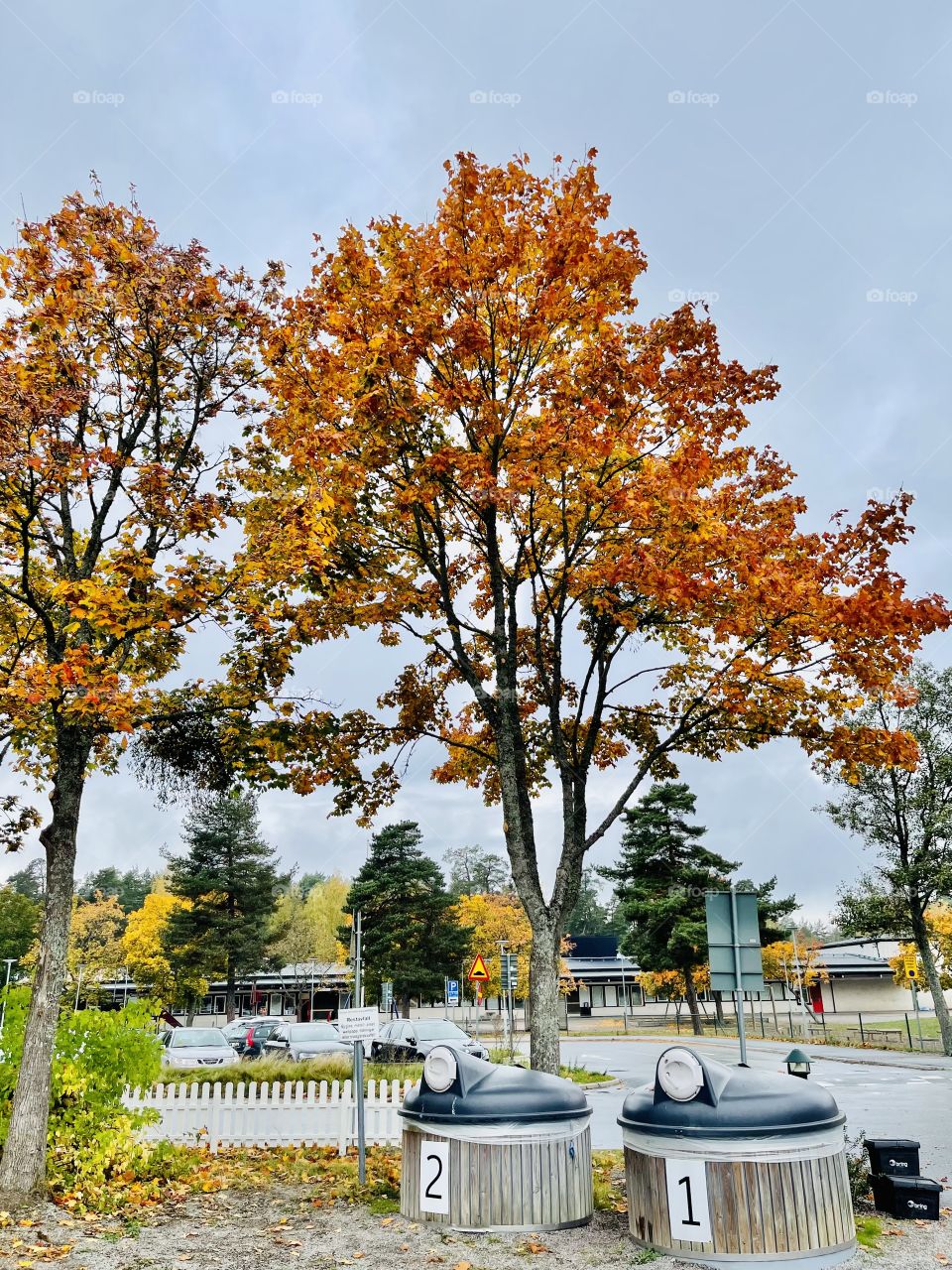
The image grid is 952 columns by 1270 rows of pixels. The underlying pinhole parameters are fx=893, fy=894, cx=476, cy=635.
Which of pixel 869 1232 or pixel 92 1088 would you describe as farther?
pixel 92 1088

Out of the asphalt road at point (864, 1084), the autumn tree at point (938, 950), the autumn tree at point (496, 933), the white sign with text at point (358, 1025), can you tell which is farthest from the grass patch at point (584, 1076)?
the autumn tree at point (496, 933)

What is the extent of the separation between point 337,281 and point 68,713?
5727mm

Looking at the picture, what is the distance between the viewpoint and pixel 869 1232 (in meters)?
7.09

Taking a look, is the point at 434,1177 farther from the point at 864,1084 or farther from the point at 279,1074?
the point at 864,1084

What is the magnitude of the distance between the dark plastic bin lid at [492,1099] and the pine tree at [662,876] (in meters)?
30.0

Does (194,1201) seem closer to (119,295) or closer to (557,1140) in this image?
(557,1140)

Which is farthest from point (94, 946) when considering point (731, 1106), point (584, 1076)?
point (731, 1106)

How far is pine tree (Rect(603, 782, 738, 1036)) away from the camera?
120 feet

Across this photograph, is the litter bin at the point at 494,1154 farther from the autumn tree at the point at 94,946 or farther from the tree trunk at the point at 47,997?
the autumn tree at the point at 94,946

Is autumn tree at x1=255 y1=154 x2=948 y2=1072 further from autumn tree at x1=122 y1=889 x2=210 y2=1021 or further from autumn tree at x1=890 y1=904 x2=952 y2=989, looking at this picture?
autumn tree at x1=122 y1=889 x2=210 y2=1021

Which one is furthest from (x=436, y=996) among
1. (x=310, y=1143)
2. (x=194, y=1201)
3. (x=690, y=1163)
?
(x=690, y=1163)

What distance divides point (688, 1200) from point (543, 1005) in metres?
3.39

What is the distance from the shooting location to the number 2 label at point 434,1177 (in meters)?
7.12

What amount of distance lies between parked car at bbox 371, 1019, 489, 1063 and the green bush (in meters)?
13.2
